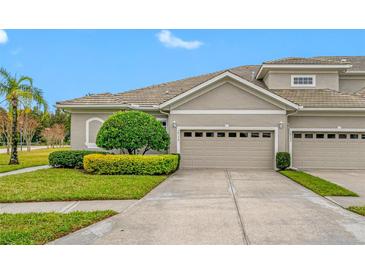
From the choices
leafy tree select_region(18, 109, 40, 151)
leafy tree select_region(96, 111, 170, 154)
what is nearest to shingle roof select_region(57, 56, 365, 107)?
leafy tree select_region(96, 111, 170, 154)

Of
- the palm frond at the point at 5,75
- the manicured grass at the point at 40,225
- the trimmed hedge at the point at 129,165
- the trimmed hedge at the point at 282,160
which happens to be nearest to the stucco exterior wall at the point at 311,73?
the trimmed hedge at the point at 282,160

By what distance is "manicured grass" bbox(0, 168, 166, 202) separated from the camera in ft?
26.2

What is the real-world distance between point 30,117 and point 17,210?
3710cm

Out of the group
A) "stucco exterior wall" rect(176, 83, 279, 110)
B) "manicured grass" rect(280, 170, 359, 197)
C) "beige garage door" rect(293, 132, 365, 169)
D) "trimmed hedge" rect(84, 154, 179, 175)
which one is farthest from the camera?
"beige garage door" rect(293, 132, 365, 169)

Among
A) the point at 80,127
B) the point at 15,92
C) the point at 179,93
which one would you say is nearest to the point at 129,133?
the point at 80,127

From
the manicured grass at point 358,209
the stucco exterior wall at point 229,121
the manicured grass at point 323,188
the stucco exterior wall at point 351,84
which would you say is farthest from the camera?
the stucco exterior wall at point 351,84

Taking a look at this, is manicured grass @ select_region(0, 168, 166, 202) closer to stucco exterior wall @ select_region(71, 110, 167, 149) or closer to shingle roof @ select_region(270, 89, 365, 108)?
stucco exterior wall @ select_region(71, 110, 167, 149)

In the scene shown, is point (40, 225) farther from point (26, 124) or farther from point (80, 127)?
point (26, 124)

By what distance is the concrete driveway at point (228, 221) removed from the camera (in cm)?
→ 485

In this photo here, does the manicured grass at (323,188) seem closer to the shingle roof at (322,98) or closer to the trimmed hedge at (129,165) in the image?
the trimmed hedge at (129,165)

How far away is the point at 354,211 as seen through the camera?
21.7 feet

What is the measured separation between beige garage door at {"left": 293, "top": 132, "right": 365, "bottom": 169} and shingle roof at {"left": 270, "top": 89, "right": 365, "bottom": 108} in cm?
147

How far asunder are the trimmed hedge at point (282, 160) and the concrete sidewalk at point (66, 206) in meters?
9.16
